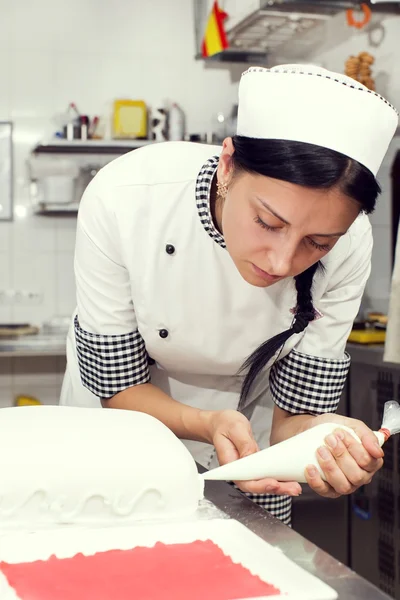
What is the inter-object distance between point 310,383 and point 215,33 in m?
2.99

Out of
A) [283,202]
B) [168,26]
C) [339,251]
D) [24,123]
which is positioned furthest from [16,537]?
[168,26]

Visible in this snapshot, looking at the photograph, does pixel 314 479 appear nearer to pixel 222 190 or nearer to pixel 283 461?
pixel 283 461

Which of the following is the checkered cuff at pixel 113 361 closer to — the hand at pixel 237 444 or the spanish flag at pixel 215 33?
the hand at pixel 237 444

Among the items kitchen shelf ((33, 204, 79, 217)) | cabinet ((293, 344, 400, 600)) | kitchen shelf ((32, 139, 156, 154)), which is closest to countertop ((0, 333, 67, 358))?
kitchen shelf ((33, 204, 79, 217))

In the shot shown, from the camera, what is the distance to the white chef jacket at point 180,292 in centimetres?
148

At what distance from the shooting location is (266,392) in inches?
68.6

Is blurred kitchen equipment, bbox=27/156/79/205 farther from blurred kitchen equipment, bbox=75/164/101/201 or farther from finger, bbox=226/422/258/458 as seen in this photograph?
finger, bbox=226/422/258/458

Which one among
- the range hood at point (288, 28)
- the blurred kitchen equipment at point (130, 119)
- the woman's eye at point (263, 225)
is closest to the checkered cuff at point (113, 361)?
the woman's eye at point (263, 225)

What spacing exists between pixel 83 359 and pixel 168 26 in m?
3.36

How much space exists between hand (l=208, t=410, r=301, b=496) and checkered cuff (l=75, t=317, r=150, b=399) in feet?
0.76

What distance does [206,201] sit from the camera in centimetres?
146

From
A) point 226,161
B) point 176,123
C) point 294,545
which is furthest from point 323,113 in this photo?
point 176,123

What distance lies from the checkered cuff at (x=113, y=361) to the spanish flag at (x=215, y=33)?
288 cm

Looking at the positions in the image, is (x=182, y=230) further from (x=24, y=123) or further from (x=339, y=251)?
(x=24, y=123)
